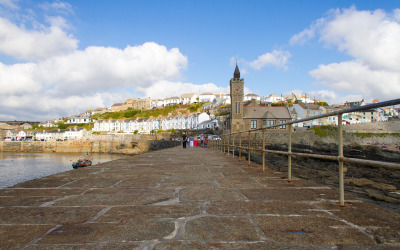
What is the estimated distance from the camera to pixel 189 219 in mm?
2250

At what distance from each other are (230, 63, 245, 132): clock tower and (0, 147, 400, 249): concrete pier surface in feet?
158

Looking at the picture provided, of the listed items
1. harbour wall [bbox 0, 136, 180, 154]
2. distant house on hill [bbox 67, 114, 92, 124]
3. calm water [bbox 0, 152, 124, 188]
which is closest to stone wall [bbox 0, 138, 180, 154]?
harbour wall [bbox 0, 136, 180, 154]

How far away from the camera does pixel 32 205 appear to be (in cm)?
275

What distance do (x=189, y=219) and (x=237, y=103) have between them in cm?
5022

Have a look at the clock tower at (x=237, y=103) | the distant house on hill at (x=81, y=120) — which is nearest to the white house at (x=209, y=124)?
the clock tower at (x=237, y=103)

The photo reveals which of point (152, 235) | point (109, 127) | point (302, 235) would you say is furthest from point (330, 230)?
point (109, 127)

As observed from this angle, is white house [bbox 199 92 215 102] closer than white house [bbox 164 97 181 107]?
Yes

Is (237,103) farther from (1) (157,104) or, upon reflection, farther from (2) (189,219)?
(1) (157,104)

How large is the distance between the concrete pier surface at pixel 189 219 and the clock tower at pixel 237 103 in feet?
158

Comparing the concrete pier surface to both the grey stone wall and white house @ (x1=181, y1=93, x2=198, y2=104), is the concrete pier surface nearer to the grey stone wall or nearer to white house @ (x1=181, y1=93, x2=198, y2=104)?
the grey stone wall

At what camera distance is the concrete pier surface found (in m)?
1.77

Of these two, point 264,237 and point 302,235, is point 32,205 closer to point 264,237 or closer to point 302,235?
point 264,237

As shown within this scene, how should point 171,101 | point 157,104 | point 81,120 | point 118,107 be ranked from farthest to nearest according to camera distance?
point 118,107 < point 157,104 < point 81,120 < point 171,101

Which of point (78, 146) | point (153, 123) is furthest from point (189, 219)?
point (153, 123)
